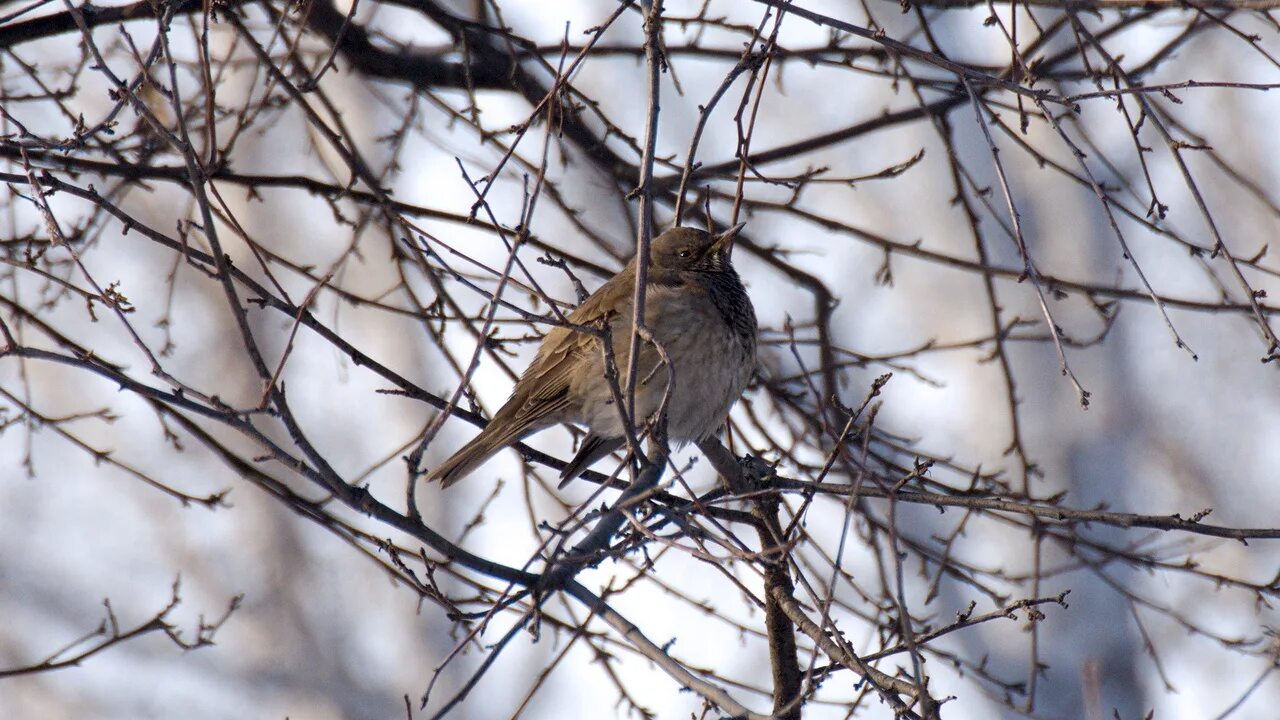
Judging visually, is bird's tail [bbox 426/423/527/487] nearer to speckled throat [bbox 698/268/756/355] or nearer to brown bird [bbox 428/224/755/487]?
brown bird [bbox 428/224/755/487]

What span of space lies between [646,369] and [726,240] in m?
0.58

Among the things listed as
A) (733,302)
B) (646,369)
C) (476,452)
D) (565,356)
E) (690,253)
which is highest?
(690,253)

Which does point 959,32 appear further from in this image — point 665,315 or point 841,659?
point 841,659

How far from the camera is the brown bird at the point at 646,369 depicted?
4605 millimetres

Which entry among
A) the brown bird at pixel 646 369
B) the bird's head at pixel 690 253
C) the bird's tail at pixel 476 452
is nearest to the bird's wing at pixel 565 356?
the brown bird at pixel 646 369

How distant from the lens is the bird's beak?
172 inches

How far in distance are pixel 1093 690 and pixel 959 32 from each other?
7198 millimetres

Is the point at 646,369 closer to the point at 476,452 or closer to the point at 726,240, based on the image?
the point at 726,240

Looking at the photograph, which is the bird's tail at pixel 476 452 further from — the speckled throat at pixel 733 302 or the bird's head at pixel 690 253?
the bird's head at pixel 690 253

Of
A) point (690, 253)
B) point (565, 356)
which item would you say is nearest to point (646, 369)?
point (565, 356)

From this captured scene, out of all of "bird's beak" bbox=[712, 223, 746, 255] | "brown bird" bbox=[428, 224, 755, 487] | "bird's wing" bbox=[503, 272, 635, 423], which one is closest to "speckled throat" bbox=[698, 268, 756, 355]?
"brown bird" bbox=[428, 224, 755, 487]

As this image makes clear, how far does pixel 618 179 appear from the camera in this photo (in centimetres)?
519

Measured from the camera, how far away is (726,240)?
4707 millimetres

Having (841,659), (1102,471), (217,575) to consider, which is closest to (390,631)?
(217,575)
